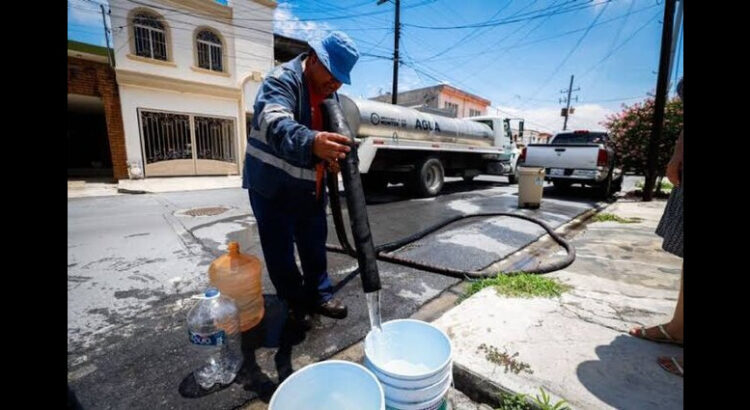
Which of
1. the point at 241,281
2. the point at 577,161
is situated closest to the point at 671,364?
the point at 241,281

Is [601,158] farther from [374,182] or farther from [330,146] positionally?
[330,146]

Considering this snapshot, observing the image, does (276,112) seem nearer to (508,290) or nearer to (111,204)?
(508,290)

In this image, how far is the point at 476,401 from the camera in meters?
1.72

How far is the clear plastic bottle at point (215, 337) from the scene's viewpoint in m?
1.75

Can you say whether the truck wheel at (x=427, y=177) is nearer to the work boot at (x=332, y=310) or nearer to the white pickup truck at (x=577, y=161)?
the white pickup truck at (x=577, y=161)

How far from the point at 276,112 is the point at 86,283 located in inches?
106

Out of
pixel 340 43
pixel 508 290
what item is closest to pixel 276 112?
pixel 340 43

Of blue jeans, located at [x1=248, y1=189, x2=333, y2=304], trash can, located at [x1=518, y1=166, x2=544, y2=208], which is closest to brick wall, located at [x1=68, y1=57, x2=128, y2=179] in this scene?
blue jeans, located at [x1=248, y1=189, x2=333, y2=304]

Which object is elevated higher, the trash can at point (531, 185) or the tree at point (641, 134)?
the tree at point (641, 134)

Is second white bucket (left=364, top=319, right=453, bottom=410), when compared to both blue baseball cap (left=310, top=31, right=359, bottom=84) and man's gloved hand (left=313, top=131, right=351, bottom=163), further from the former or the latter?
blue baseball cap (left=310, top=31, right=359, bottom=84)

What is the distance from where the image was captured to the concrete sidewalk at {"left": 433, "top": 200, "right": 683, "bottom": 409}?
1.65 metres

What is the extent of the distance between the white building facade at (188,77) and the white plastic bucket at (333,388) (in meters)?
12.3

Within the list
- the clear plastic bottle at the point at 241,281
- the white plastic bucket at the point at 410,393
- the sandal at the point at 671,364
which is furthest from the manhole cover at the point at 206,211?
the sandal at the point at 671,364

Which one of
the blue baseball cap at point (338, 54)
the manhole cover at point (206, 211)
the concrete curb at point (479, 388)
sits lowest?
the concrete curb at point (479, 388)
